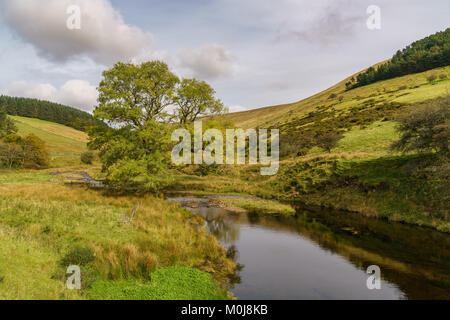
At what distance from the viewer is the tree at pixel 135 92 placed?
2562cm

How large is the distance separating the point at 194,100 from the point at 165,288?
29.7m

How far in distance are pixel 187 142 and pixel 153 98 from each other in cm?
741

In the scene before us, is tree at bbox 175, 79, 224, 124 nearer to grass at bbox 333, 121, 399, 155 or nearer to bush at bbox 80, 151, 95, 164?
grass at bbox 333, 121, 399, 155

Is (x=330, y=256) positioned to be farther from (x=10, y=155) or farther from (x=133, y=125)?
(x=10, y=155)

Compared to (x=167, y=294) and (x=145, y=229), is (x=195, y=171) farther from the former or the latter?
(x=167, y=294)

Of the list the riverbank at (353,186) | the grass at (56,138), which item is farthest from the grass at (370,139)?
the grass at (56,138)

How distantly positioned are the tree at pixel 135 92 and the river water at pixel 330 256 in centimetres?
1397

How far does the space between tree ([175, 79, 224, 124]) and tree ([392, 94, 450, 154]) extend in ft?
79.9

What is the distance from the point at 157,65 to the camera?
28.4m

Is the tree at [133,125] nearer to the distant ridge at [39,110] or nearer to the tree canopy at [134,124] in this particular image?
the tree canopy at [134,124]

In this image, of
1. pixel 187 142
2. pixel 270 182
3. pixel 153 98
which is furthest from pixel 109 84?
pixel 270 182

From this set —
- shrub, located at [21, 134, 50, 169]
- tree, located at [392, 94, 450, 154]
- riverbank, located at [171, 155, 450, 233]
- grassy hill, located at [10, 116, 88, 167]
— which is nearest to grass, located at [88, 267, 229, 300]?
riverbank, located at [171, 155, 450, 233]

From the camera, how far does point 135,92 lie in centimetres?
2750

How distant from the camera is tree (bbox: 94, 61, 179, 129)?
25.6m
